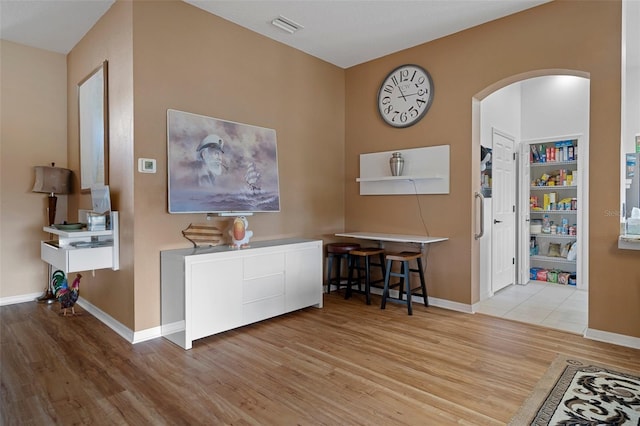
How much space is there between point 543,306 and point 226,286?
3.48 m

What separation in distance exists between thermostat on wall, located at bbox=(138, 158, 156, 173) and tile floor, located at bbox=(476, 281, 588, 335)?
3.55 m

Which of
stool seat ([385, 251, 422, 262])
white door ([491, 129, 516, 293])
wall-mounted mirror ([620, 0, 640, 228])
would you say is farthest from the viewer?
white door ([491, 129, 516, 293])

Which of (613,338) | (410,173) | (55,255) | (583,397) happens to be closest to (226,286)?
(55,255)

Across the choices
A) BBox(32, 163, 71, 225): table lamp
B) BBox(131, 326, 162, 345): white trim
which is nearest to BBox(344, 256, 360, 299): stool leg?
BBox(131, 326, 162, 345): white trim

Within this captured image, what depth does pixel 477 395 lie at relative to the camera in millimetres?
2244

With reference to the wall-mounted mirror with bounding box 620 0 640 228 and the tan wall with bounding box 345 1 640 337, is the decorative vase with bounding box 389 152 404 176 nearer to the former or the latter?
the tan wall with bounding box 345 1 640 337

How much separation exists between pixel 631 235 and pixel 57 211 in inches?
236

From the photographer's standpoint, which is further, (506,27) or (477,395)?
(506,27)

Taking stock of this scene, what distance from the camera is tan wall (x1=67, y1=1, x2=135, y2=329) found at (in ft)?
10.2

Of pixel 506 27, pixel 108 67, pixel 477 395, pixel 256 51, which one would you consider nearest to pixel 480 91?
pixel 506 27

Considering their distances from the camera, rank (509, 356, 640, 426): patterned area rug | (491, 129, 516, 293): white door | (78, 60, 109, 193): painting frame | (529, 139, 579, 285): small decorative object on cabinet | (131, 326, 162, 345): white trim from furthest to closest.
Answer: (529, 139, 579, 285): small decorative object on cabinet < (491, 129, 516, 293): white door < (78, 60, 109, 193): painting frame < (131, 326, 162, 345): white trim < (509, 356, 640, 426): patterned area rug

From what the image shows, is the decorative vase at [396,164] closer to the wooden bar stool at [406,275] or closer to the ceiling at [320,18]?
the wooden bar stool at [406,275]

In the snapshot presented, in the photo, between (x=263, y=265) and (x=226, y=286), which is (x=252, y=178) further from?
(x=226, y=286)

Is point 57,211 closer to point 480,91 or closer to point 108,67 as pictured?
point 108,67
